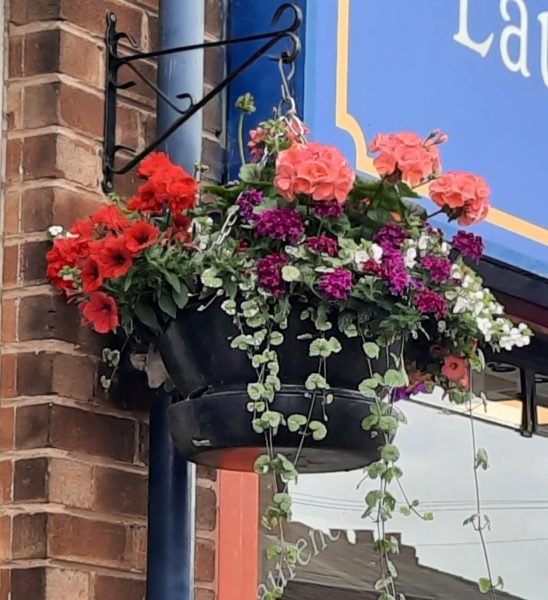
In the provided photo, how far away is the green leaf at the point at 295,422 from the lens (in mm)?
2412

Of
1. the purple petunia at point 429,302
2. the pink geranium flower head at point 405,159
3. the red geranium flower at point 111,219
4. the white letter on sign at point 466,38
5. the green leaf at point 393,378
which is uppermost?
the white letter on sign at point 466,38

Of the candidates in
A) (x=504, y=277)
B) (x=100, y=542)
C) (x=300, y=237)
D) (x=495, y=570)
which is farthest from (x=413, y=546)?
(x=300, y=237)

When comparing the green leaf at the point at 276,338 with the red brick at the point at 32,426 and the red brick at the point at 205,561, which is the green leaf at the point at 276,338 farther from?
the red brick at the point at 205,561

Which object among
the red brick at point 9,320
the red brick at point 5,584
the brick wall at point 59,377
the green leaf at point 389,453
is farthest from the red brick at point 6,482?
the green leaf at point 389,453

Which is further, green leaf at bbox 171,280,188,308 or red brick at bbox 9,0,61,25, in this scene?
red brick at bbox 9,0,61,25

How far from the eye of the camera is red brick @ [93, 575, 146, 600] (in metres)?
2.69

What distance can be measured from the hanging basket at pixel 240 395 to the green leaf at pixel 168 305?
23 mm

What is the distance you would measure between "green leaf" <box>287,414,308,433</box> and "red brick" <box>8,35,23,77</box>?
880mm

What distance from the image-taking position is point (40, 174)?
2.78 m

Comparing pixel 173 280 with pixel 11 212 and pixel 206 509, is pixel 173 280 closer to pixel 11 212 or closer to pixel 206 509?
pixel 11 212

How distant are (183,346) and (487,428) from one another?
1885 mm

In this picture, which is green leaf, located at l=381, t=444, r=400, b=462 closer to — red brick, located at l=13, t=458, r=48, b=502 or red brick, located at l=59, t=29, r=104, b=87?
red brick, located at l=13, t=458, r=48, b=502

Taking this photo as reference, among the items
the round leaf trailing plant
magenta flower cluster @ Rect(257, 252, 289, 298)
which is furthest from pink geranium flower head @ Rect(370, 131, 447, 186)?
magenta flower cluster @ Rect(257, 252, 289, 298)

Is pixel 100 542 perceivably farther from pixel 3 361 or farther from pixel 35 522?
pixel 3 361
